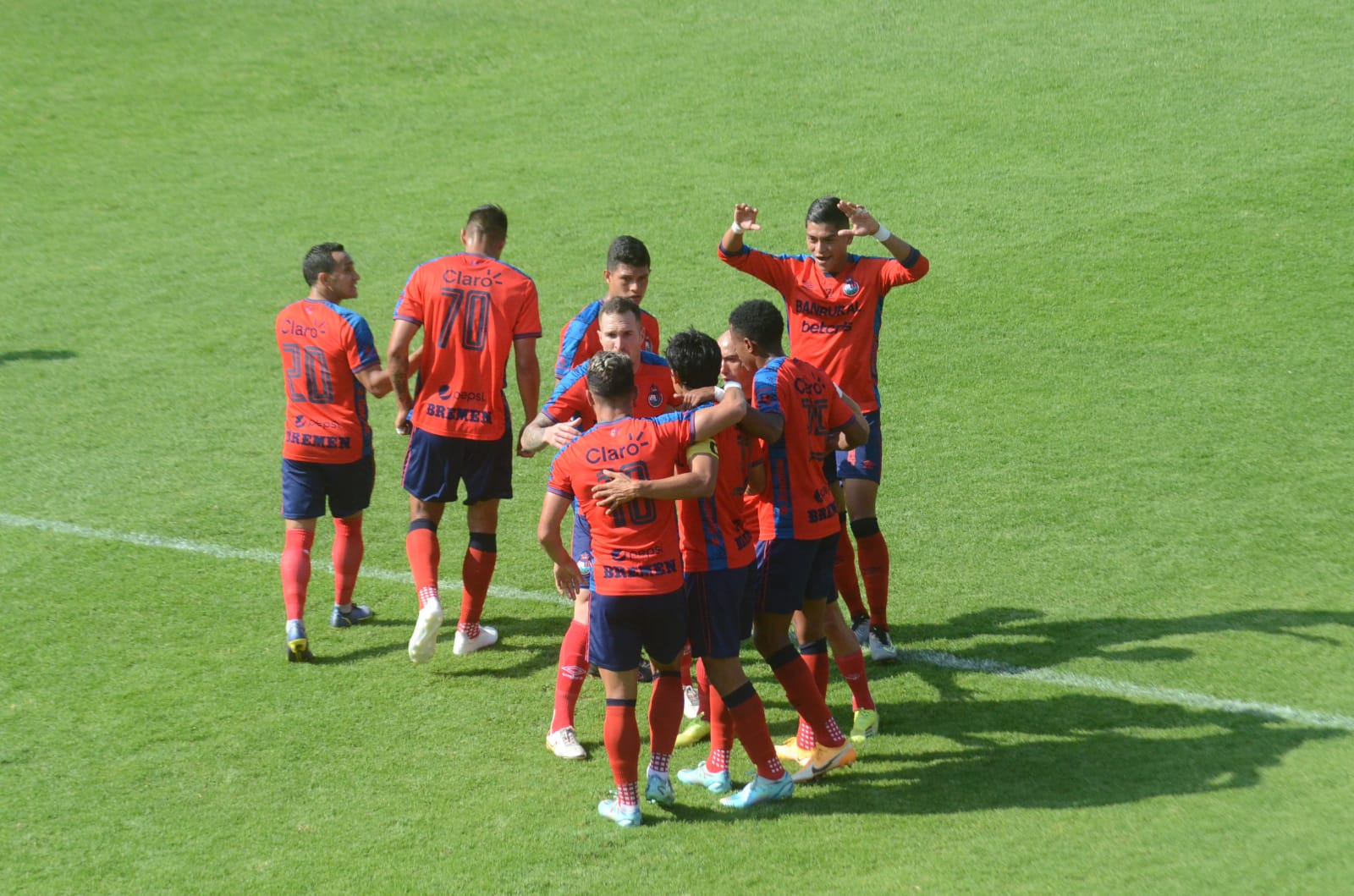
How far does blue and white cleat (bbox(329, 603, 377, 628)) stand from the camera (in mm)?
7668

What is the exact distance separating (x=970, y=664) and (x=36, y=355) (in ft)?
29.5

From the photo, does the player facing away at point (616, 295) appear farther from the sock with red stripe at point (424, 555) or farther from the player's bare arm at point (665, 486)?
the player's bare arm at point (665, 486)

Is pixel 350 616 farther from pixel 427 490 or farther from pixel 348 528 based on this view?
pixel 427 490

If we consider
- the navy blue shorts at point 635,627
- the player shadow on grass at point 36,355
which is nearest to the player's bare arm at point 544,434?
the navy blue shorts at point 635,627

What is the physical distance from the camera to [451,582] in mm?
8266

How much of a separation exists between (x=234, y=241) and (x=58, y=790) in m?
9.33

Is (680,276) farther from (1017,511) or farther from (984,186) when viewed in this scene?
(1017,511)

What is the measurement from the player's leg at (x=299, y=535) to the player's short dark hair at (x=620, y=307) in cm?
234

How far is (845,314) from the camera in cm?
724

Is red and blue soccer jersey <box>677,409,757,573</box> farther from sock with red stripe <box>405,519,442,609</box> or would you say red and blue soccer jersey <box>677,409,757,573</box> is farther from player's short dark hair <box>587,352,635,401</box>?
sock with red stripe <box>405,519,442,609</box>

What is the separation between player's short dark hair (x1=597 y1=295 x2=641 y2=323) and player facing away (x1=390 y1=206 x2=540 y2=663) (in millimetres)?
1060

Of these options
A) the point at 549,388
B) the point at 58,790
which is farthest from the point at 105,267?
the point at 58,790

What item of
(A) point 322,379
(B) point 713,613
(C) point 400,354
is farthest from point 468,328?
(B) point 713,613

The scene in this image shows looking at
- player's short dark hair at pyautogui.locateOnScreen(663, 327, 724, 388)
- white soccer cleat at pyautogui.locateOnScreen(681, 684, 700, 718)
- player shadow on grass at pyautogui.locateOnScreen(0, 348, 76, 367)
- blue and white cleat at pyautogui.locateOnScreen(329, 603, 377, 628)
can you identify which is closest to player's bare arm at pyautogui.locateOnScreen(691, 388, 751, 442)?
player's short dark hair at pyautogui.locateOnScreen(663, 327, 724, 388)
